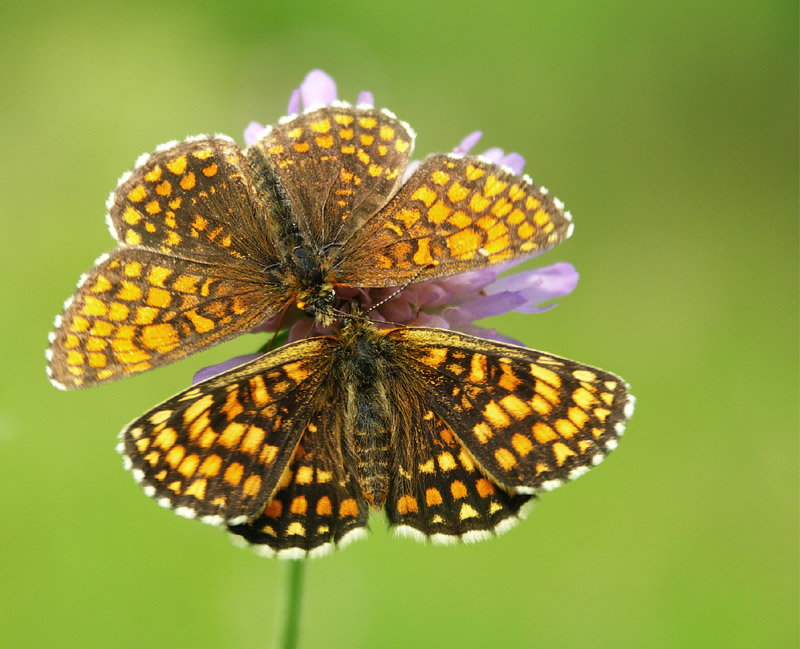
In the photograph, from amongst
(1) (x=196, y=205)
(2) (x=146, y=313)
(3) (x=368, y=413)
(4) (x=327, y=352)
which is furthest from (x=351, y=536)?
(1) (x=196, y=205)

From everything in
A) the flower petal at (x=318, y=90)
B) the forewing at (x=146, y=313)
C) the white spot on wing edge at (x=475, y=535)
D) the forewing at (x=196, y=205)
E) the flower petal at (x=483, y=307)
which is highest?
the flower petal at (x=318, y=90)

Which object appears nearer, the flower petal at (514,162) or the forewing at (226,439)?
the forewing at (226,439)

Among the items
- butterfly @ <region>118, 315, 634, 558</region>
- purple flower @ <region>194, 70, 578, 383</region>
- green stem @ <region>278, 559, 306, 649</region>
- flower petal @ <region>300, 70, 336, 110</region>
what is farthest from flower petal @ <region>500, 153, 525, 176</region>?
green stem @ <region>278, 559, 306, 649</region>

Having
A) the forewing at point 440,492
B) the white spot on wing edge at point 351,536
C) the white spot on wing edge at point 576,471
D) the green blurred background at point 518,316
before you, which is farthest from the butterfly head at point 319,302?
the green blurred background at point 518,316

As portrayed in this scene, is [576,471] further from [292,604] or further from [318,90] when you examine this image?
[318,90]

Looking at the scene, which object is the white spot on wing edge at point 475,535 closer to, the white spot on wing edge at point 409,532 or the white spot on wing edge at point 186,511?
the white spot on wing edge at point 409,532

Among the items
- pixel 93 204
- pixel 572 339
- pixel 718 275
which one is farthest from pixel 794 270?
pixel 93 204

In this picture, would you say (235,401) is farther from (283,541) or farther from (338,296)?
(338,296)
